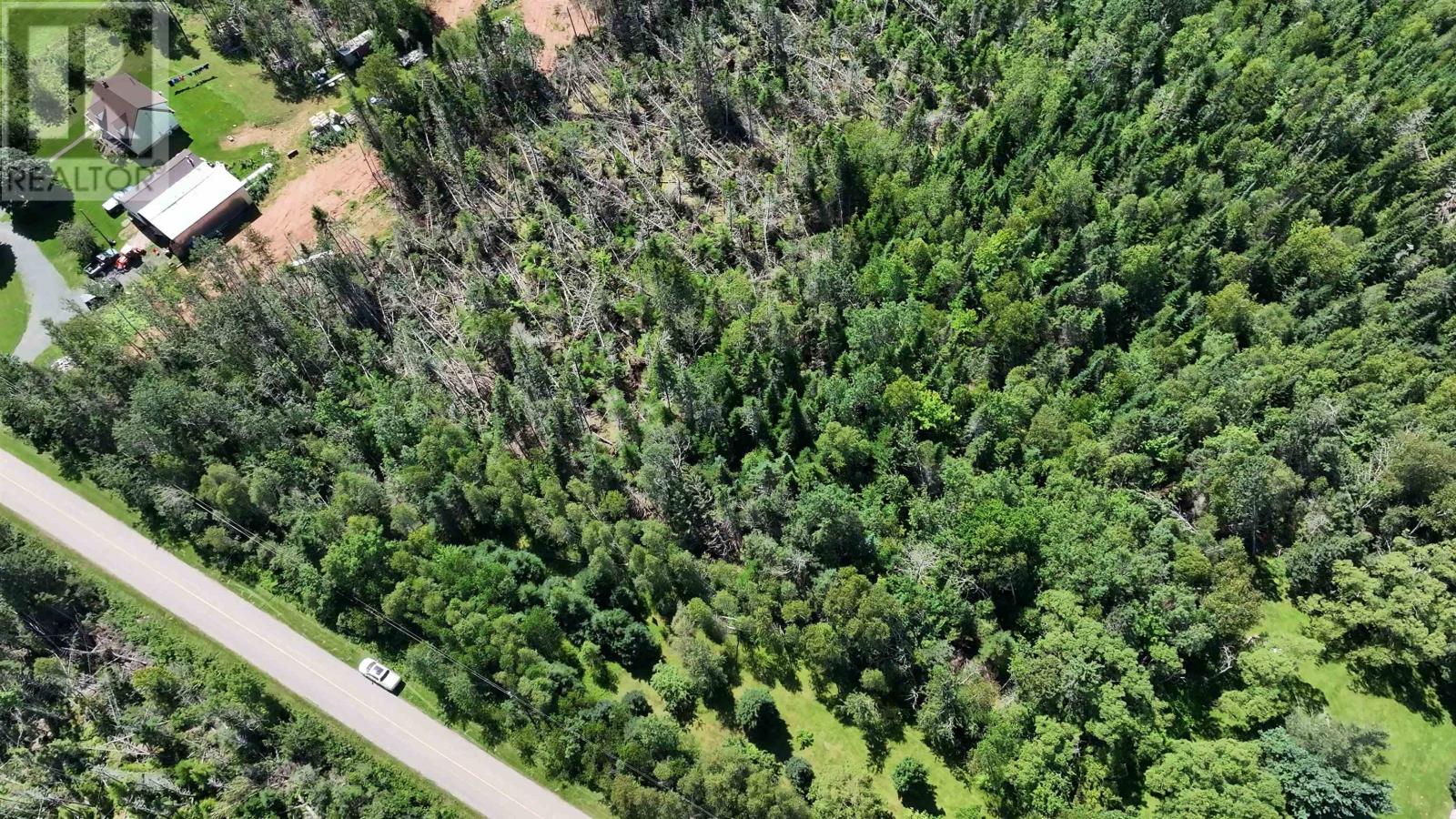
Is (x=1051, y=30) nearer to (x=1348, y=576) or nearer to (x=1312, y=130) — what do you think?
(x=1312, y=130)

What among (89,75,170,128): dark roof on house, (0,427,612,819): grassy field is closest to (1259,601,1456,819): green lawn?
(0,427,612,819): grassy field

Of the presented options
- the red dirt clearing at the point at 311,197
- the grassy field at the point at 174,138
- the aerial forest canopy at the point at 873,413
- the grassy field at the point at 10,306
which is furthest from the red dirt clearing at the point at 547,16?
the grassy field at the point at 10,306

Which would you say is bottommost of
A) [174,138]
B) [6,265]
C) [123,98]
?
[6,265]

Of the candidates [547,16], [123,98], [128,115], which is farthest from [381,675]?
[547,16]

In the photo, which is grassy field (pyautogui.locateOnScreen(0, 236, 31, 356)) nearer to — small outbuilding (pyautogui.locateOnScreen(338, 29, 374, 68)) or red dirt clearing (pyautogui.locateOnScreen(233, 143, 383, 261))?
red dirt clearing (pyautogui.locateOnScreen(233, 143, 383, 261))

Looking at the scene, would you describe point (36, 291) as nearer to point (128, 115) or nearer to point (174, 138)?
point (128, 115)

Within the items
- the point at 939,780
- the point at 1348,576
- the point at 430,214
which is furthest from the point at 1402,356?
the point at 430,214
